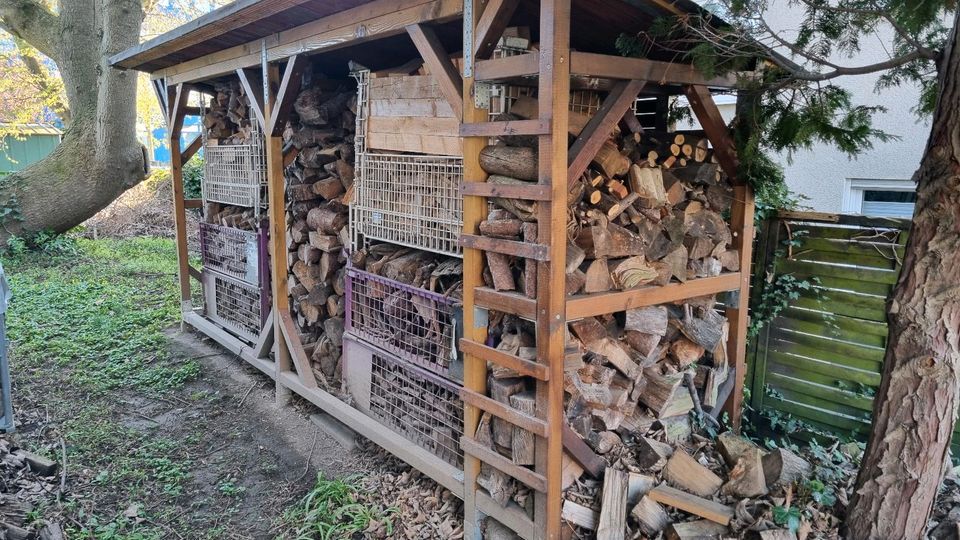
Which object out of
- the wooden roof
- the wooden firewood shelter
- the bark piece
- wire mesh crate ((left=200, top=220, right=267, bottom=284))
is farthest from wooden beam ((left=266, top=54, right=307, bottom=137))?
the bark piece

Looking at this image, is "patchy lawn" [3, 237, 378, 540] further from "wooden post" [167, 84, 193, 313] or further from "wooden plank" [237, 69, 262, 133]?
"wooden plank" [237, 69, 262, 133]

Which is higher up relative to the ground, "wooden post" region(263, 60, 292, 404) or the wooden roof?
the wooden roof

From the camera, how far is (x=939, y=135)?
2.31 m

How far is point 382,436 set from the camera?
3.84 metres

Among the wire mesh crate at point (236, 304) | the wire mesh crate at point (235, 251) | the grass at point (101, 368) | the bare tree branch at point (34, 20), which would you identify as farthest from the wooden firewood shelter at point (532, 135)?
the bare tree branch at point (34, 20)

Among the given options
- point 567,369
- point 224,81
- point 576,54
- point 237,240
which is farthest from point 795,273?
point 224,81

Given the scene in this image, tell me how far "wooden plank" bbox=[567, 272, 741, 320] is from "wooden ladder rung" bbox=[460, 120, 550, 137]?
0.74 metres

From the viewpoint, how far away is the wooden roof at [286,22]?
9.16 feet

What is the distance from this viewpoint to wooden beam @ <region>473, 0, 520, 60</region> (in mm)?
2557

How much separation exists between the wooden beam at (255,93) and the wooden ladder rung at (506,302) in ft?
8.79

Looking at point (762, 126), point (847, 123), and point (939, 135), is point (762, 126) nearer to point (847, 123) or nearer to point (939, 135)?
point (847, 123)

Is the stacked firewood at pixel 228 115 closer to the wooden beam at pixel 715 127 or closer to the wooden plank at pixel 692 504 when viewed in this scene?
the wooden beam at pixel 715 127

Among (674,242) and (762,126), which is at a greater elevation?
(762,126)

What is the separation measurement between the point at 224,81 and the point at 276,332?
2.85m
